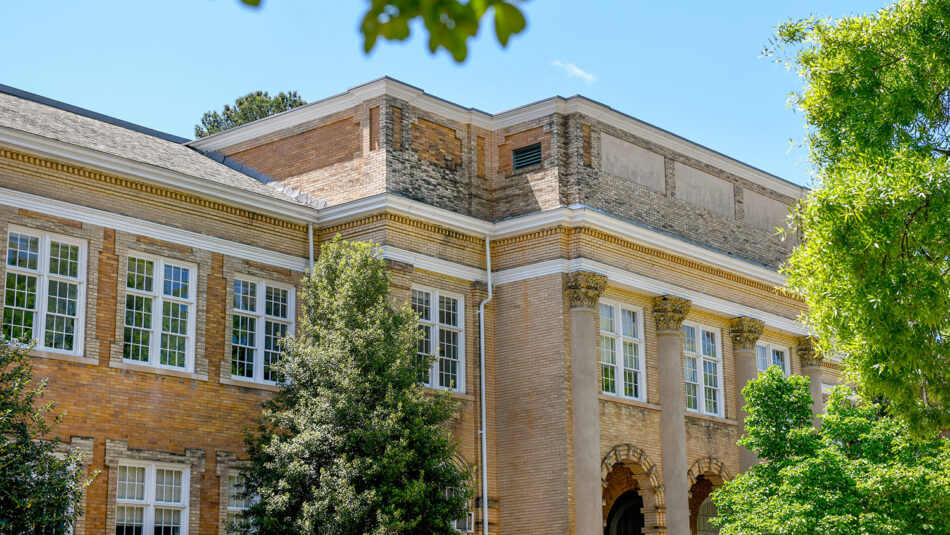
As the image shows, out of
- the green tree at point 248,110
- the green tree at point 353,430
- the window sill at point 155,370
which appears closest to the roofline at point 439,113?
the green tree at point 353,430

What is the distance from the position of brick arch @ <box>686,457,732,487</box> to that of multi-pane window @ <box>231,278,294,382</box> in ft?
36.6

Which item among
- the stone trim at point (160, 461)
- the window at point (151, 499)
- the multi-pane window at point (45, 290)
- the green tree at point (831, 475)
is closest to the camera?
the multi-pane window at point (45, 290)

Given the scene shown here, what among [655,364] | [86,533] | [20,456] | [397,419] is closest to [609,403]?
[655,364]

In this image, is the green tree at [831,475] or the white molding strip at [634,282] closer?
the green tree at [831,475]

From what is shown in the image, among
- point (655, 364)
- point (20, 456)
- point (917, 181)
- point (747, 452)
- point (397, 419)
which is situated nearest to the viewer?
point (917, 181)

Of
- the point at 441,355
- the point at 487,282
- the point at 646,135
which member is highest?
the point at 646,135

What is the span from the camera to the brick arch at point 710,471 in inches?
1243

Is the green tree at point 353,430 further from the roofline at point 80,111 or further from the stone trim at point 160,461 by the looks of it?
the roofline at point 80,111

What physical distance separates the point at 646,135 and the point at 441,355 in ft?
25.8

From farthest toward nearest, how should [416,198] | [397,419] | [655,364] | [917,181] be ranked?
[655,364]
[416,198]
[397,419]
[917,181]

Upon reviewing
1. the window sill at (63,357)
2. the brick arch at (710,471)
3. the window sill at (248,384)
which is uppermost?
the window sill at (63,357)

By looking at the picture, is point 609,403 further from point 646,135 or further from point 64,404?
point 64,404

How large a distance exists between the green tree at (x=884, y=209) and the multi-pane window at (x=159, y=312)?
12.5 m

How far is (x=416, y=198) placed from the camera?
28.2m
